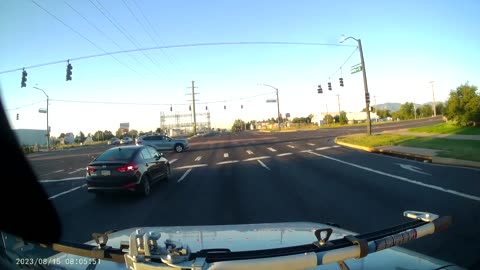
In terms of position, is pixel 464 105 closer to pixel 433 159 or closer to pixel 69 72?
pixel 433 159

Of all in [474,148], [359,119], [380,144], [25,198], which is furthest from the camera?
[359,119]

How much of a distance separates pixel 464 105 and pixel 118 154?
32.3 m

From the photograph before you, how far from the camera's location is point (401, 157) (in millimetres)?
19234

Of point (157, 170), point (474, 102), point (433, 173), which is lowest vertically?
point (433, 173)

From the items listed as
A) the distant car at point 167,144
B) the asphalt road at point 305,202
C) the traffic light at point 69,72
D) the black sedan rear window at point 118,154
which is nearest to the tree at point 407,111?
the distant car at point 167,144

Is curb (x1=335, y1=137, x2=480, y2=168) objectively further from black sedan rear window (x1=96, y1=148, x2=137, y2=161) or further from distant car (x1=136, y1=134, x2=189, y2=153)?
distant car (x1=136, y1=134, x2=189, y2=153)

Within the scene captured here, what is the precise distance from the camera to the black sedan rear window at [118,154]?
10.9 meters

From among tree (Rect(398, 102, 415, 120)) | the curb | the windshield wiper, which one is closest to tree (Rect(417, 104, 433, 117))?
tree (Rect(398, 102, 415, 120))

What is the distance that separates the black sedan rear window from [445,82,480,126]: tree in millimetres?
30775

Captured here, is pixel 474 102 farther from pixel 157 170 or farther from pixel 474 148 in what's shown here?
pixel 157 170

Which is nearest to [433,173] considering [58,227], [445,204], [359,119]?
[445,204]

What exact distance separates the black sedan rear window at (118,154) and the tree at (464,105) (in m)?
30.8

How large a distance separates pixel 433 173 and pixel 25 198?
12630 millimetres

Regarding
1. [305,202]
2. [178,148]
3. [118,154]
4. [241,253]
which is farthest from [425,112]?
[241,253]
